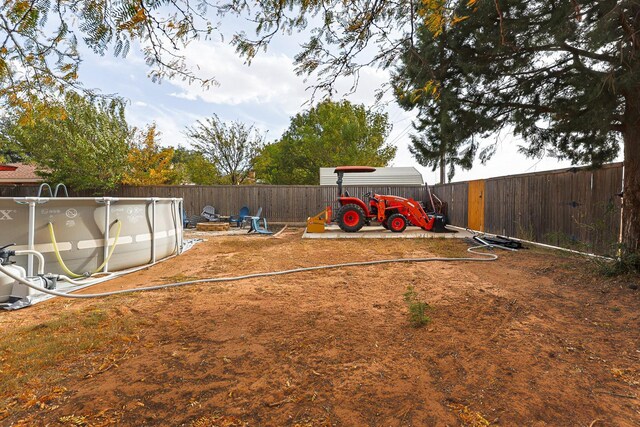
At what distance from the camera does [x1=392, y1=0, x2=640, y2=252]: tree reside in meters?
3.13

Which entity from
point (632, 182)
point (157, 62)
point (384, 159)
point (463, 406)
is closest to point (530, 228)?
point (632, 182)

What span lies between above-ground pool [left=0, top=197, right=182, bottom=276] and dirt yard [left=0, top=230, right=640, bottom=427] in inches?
34.5

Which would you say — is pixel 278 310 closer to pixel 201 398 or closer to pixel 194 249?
pixel 201 398

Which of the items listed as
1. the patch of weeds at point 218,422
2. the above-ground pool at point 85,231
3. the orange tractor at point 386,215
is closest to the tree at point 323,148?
the orange tractor at point 386,215

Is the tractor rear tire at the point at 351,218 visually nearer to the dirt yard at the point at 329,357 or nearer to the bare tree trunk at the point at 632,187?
the dirt yard at the point at 329,357

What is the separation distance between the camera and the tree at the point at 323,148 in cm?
2530

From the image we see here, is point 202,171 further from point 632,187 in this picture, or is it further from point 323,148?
point 632,187

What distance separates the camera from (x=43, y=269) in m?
3.89

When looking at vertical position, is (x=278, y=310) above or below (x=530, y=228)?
below

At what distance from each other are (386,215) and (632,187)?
6551 mm

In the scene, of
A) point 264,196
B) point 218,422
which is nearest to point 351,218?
point 264,196

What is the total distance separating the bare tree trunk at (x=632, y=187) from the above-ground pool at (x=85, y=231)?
751cm

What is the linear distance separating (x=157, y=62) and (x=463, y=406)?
3228mm

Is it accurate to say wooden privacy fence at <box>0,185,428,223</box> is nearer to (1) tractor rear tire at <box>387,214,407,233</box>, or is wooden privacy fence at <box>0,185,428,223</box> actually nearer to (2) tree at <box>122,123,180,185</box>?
(2) tree at <box>122,123,180,185</box>
